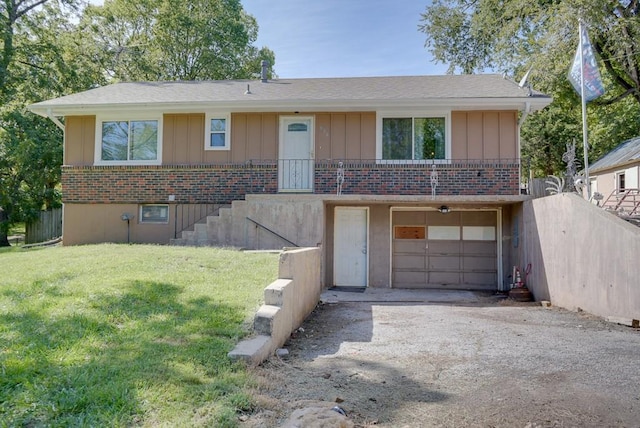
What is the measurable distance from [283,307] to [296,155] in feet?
24.1

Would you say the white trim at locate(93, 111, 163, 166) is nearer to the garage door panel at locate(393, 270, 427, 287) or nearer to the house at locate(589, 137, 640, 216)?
the garage door panel at locate(393, 270, 427, 287)

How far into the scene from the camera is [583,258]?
6.98 meters

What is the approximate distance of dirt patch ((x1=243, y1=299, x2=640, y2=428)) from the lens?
3.08 metres

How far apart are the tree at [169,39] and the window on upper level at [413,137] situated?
1717cm

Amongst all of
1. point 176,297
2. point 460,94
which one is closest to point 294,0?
point 460,94

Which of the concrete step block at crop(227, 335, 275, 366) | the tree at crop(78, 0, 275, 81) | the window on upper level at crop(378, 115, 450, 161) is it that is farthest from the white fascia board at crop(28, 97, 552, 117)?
the tree at crop(78, 0, 275, 81)

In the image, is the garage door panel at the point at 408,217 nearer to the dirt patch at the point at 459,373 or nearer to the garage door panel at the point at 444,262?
the garage door panel at the point at 444,262

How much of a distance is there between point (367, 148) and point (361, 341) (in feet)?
22.9

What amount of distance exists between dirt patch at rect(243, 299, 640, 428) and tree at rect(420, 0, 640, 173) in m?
13.2

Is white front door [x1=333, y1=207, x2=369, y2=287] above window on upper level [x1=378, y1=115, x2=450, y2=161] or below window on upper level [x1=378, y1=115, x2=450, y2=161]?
below

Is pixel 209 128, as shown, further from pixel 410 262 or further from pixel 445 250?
pixel 445 250

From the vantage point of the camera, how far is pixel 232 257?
7.96 meters

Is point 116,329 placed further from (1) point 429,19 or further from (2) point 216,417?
(1) point 429,19

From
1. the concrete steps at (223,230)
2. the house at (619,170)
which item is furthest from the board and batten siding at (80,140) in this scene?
the house at (619,170)
